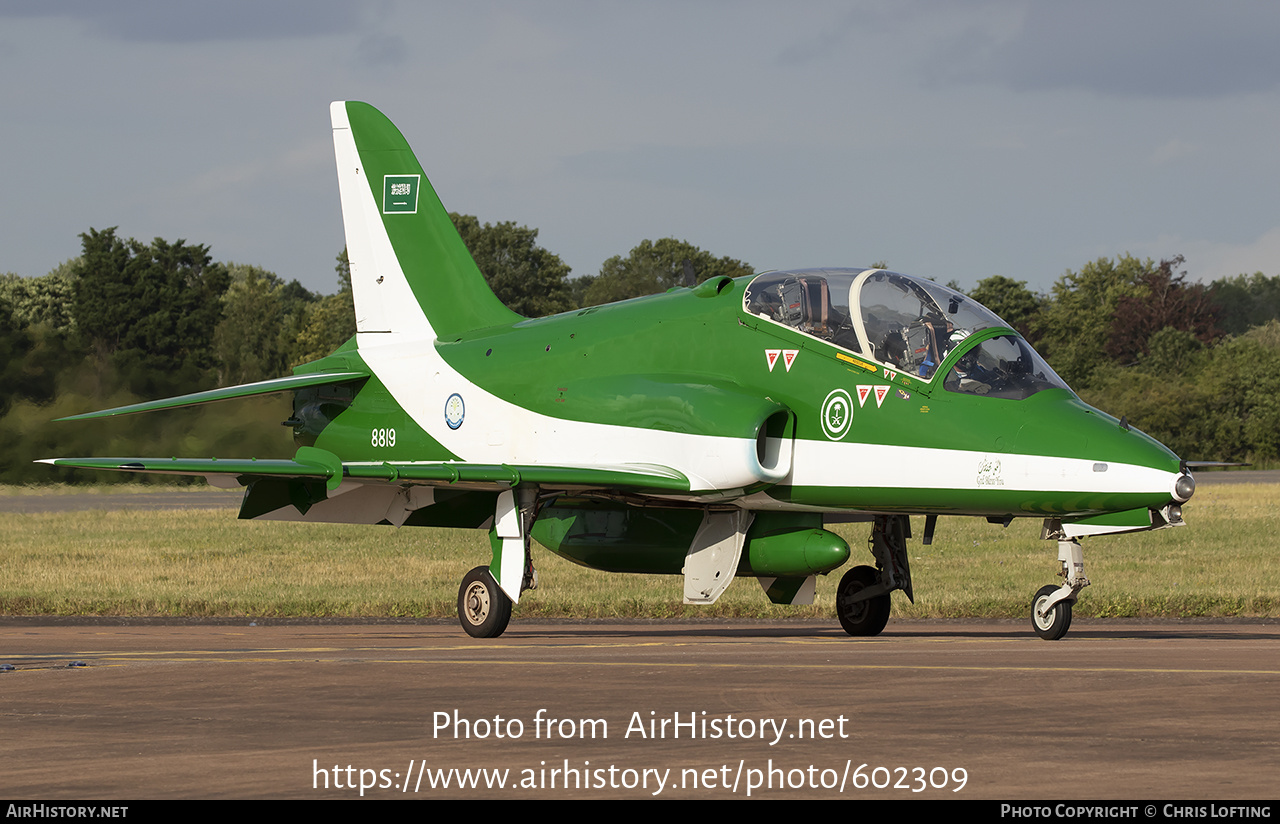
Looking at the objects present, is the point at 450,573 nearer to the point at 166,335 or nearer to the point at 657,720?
the point at 657,720

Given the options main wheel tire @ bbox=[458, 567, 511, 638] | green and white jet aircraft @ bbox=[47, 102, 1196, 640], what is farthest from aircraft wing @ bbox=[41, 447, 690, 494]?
main wheel tire @ bbox=[458, 567, 511, 638]

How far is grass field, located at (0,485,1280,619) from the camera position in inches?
873

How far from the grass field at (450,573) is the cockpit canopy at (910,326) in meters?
7.21

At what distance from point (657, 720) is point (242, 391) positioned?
451 inches

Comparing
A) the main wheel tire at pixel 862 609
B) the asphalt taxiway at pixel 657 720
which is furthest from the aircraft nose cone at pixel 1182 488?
the main wheel tire at pixel 862 609

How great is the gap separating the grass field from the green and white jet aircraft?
4.44 m

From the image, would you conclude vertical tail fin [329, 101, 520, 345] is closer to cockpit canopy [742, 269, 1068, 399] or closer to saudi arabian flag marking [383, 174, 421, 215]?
saudi arabian flag marking [383, 174, 421, 215]

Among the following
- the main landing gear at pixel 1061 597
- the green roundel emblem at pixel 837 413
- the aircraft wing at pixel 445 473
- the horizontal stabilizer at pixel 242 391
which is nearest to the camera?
the main landing gear at pixel 1061 597

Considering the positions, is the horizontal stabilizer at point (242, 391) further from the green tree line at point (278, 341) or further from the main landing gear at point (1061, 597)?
the main landing gear at point (1061, 597)

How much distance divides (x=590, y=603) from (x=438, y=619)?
2415 millimetres

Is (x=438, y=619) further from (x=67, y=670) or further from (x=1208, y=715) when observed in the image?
(x=1208, y=715)

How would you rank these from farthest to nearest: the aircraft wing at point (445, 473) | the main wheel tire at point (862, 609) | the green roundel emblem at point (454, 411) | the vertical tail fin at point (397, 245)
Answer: the vertical tail fin at point (397, 245) → the green roundel emblem at point (454, 411) → the main wheel tire at point (862, 609) → the aircraft wing at point (445, 473)

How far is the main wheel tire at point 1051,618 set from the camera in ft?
45.4

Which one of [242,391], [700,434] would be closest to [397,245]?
[242,391]
